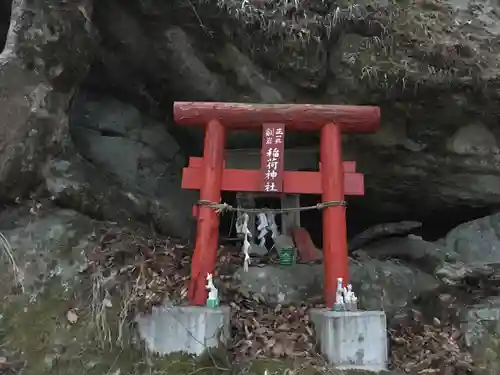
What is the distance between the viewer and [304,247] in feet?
22.1

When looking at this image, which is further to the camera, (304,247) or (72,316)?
(304,247)

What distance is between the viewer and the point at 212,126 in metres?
5.34

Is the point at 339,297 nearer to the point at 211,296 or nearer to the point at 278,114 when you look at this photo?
the point at 211,296

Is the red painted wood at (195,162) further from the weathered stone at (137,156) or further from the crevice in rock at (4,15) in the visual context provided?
the crevice in rock at (4,15)

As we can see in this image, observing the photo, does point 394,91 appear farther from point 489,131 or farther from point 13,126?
point 13,126

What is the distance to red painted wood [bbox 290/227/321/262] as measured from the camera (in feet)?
21.7

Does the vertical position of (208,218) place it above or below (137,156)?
below

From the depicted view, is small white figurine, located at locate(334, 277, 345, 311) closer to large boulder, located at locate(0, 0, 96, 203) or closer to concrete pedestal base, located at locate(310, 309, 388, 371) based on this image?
concrete pedestal base, located at locate(310, 309, 388, 371)

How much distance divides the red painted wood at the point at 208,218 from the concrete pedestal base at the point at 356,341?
1.24 meters

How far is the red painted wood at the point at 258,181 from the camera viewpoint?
17.1ft

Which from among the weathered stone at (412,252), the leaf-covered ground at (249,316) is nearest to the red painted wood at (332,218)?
the leaf-covered ground at (249,316)

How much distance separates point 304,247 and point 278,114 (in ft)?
6.90

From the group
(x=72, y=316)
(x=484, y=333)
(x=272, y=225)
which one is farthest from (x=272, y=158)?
(x=484, y=333)

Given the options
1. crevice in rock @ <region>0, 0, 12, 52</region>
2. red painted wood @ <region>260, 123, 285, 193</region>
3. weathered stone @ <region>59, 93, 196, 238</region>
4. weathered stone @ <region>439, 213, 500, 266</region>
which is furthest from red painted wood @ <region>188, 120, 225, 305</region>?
crevice in rock @ <region>0, 0, 12, 52</region>
